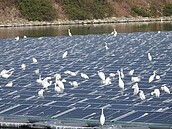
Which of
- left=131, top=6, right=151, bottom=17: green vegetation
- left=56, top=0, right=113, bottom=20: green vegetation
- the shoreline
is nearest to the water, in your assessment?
the shoreline

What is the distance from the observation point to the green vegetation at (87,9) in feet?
357

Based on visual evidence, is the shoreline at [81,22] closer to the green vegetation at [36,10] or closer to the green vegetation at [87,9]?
the green vegetation at [36,10]

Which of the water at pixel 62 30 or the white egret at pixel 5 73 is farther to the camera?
the water at pixel 62 30

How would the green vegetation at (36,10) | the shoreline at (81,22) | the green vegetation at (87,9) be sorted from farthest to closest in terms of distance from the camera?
1. the green vegetation at (87,9)
2. the green vegetation at (36,10)
3. the shoreline at (81,22)

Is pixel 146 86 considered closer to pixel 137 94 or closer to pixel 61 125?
pixel 137 94

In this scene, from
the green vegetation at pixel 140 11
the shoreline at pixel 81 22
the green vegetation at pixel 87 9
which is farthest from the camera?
the green vegetation at pixel 140 11

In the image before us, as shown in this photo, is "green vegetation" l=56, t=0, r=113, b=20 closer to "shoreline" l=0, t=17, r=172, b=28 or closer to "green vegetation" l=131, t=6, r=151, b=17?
"shoreline" l=0, t=17, r=172, b=28

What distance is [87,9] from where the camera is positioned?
11306 cm

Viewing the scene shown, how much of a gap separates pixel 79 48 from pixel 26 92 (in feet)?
49.8

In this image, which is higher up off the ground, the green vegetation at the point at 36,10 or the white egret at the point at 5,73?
the green vegetation at the point at 36,10

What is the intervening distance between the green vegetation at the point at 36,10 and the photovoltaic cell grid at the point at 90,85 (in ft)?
223

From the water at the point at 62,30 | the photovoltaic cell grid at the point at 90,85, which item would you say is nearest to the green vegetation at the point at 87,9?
the water at the point at 62,30

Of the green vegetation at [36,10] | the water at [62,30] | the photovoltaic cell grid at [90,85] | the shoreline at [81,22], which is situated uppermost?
the green vegetation at [36,10]

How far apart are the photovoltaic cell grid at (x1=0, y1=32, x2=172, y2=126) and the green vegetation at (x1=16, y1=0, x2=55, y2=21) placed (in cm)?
6799
